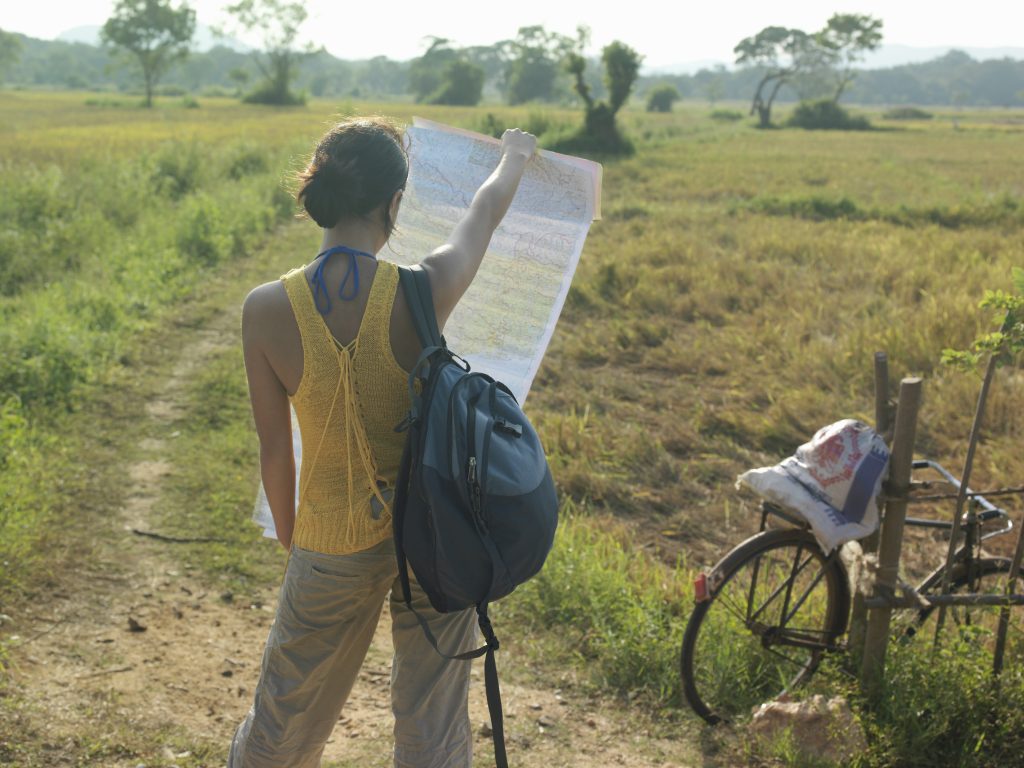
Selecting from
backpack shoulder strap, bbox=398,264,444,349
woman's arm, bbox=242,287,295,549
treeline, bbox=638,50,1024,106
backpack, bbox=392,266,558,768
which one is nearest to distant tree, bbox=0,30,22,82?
treeline, bbox=638,50,1024,106

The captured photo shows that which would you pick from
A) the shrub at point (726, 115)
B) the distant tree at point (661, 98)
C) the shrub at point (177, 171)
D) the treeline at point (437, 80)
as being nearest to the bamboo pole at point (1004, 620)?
the shrub at point (177, 171)

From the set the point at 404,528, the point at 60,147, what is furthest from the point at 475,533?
the point at 60,147

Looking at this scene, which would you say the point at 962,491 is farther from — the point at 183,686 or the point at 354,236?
the point at 183,686

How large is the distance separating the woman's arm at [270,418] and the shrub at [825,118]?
5140 cm

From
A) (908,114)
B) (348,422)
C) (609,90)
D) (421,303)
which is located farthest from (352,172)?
(908,114)

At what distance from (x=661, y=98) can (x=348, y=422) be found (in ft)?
220

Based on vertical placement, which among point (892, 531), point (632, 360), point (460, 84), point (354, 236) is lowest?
point (632, 360)

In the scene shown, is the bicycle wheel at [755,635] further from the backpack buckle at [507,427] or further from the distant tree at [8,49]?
the distant tree at [8,49]

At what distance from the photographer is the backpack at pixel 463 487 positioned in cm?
177

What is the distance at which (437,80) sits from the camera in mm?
97125

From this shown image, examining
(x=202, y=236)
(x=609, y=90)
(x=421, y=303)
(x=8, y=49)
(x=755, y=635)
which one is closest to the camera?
(x=421, y=303)

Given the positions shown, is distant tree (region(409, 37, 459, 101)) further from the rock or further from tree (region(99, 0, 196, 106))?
the rock

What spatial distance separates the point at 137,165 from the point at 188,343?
8.15m

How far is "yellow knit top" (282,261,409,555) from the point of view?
1.86 meters
